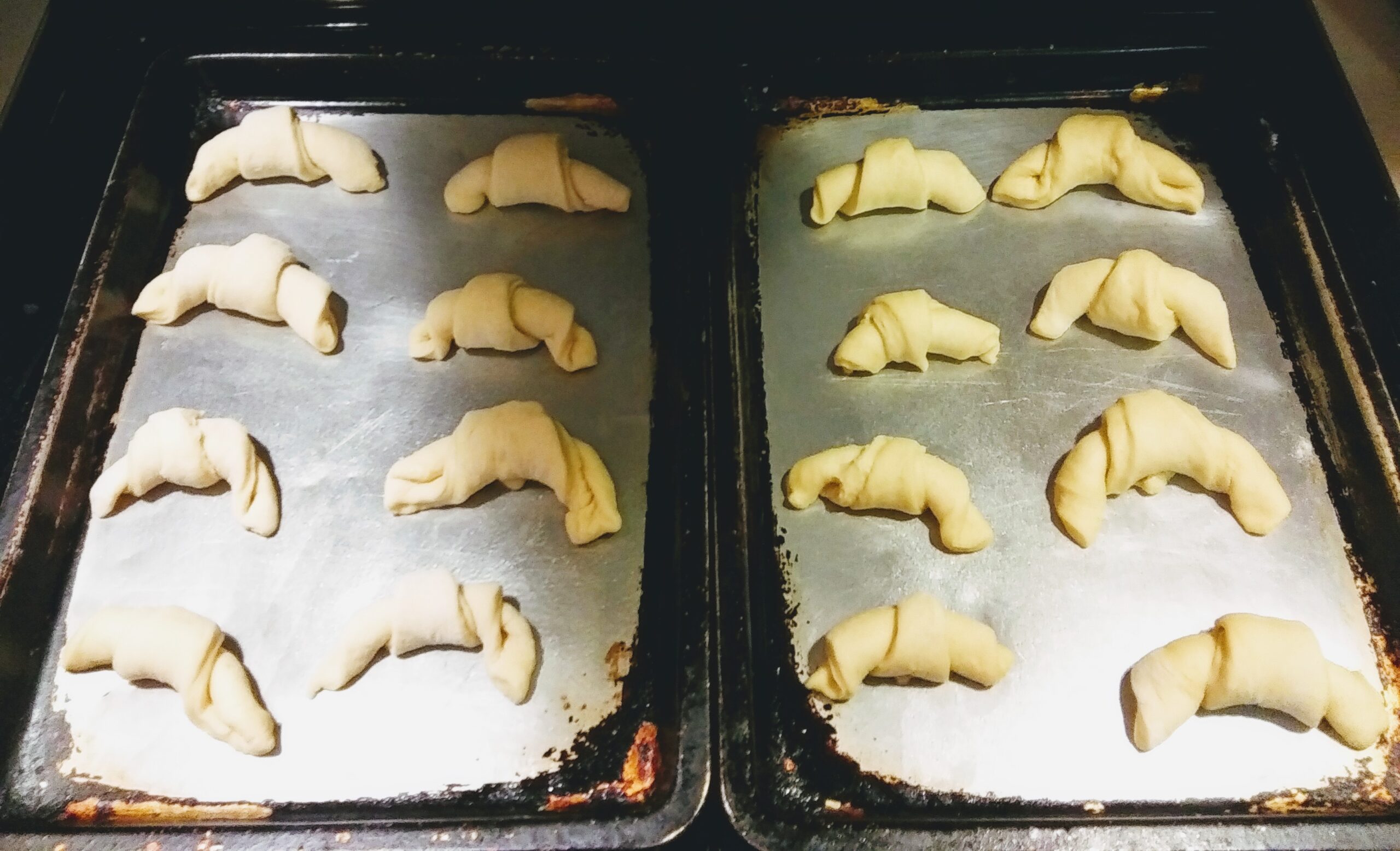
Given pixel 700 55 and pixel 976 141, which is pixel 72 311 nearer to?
pixel 700 55

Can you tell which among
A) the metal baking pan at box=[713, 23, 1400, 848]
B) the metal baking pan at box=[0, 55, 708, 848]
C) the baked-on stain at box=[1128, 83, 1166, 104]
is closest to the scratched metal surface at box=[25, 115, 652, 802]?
the metal baking pan at box=[0, 55, 708, 848]

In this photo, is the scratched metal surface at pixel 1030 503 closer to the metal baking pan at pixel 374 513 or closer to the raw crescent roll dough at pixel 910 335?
the raw crescent roll dough at pixel 910 335

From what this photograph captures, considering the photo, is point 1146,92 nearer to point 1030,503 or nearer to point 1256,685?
point 1030,503

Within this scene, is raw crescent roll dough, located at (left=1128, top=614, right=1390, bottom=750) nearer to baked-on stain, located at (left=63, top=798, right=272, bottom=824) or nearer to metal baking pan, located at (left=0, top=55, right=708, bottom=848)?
metal baking pan, located at (left=0, top=55, right=708, bottom=848)

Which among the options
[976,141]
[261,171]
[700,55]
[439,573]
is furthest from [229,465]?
[976,141]

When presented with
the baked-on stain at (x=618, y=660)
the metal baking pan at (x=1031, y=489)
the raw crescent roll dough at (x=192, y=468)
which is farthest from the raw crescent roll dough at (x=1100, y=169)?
the raw crescent roll dough at (x=192, y=468)
